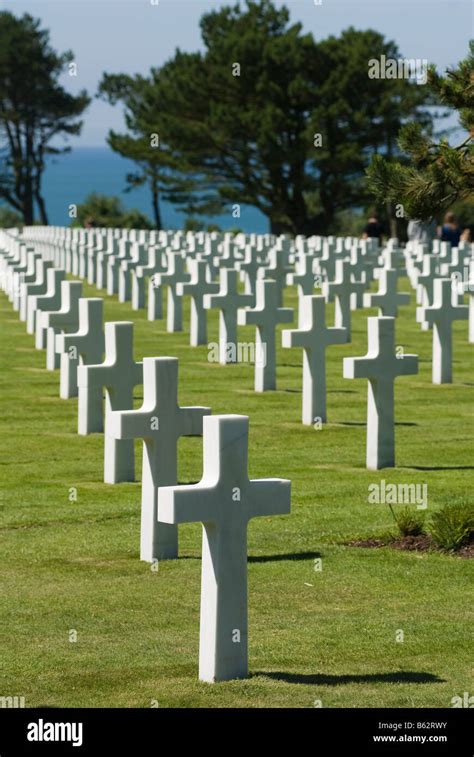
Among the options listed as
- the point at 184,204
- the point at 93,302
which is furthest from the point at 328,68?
the point at 93,302

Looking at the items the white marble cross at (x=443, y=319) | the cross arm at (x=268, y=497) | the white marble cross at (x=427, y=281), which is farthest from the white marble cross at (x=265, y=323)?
the cross arm at (x=268, y=497)

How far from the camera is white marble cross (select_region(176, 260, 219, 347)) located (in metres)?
21.0

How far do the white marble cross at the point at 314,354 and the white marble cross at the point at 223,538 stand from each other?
7567 mm

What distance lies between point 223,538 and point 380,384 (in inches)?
222

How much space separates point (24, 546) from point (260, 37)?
161ft

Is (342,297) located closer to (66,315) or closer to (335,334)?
(66,315)

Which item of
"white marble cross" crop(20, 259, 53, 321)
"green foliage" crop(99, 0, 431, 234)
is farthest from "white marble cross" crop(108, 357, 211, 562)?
"green foliage" crop(99, 0, 431, 234)

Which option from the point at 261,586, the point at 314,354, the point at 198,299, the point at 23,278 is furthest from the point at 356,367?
the point at 23,278

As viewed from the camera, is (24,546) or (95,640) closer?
(95,640)

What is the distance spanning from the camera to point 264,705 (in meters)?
6.44

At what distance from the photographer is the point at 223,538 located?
6.75 metres

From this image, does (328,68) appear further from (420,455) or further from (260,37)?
(420,455)

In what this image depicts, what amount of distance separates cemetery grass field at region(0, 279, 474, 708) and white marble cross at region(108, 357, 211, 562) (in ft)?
0.51

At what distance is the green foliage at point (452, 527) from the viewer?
9.37m
